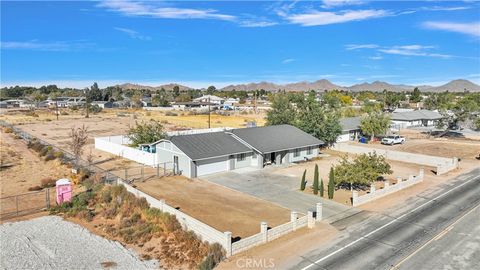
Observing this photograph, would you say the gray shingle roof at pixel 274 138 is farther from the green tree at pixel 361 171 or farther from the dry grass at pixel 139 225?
the dry grass at pixel 139 225

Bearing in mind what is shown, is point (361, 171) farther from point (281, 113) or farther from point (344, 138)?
point (344, 138)

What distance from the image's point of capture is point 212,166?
36.9 m

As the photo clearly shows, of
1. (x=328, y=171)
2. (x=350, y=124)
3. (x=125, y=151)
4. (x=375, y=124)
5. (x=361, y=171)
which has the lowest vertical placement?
(x=328, y=171)

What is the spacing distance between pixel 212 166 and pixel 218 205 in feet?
31.4

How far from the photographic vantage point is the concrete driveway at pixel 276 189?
27.1 m

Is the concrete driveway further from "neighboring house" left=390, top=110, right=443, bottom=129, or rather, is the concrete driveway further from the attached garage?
Answer: "neighboring house" left=390, top=110, right=443, bottom=129

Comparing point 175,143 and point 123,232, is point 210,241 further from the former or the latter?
point 175,143

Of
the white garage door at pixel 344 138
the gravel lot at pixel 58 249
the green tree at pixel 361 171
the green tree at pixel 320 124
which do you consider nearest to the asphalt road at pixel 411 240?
the green tree at pixel 361 171

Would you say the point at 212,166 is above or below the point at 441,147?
above

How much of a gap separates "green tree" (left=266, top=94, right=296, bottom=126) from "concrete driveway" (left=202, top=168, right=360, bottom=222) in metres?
19.5

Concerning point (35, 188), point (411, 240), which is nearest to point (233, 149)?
point (35, 188)

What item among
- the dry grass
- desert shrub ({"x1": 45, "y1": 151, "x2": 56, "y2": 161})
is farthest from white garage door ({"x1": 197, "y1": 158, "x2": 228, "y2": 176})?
desert shrub ({"x1": 45, "y1": 151, "x2": 56, "y2": 161})

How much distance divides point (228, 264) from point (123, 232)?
26.1 feet

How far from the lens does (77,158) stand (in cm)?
3959
